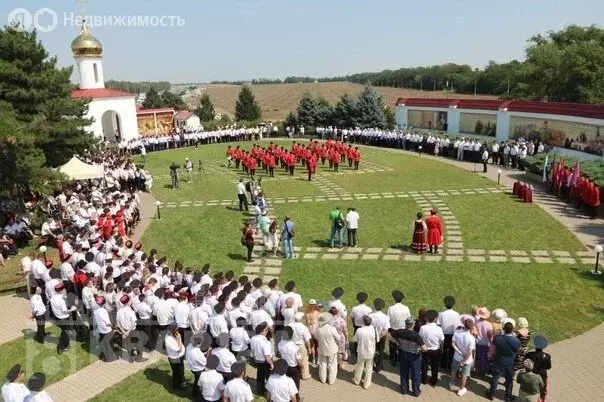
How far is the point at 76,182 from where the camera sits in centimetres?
2139

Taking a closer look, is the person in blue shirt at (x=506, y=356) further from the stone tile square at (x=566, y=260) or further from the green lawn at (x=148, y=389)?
the stone tile square at (x=566, y=260)

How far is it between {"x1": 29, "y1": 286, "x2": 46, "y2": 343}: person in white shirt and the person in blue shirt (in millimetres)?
8427

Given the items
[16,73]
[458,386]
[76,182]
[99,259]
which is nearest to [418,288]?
[458,386]

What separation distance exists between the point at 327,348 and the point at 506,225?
1107cm

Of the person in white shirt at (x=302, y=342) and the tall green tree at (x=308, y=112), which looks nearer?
the person in white shirt at (x=302, y=342)

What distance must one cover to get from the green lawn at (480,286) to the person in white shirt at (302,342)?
3.00 m

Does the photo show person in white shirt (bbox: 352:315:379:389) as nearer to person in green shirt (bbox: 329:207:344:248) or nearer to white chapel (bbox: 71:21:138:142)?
person in green shirt (bbox: 329:207:344:248)

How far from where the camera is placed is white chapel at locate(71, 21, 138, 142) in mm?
35281

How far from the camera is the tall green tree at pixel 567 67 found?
43.2 metres

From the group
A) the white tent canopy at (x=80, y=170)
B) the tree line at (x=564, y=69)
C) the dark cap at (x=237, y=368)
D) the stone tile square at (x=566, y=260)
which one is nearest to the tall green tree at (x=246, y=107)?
the tree line at (x=564, y=69)

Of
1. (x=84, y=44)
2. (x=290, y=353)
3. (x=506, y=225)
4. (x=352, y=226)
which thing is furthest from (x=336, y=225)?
(x=84, y=44)

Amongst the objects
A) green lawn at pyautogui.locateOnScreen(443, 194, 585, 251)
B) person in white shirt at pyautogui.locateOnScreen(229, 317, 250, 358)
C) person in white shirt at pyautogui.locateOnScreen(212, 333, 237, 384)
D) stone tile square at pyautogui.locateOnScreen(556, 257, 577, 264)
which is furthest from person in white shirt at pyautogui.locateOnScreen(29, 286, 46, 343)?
stone tile square at pyautogui.locateOnScreen(556, 257, 577, 264)

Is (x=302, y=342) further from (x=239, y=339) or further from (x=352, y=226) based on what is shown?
(x=352, y=226)

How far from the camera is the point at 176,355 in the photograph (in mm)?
8273
